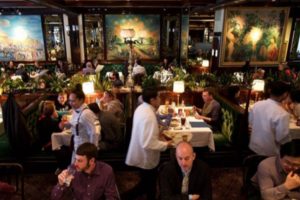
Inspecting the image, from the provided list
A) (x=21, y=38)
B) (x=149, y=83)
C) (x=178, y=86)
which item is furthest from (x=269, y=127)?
(x=21, y=38)

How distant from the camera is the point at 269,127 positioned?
3062 mm

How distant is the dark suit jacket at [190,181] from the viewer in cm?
239

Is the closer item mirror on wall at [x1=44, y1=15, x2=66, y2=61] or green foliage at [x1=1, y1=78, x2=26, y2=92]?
green foliage at [x1=1, y1=78, x2=26, y2=92]

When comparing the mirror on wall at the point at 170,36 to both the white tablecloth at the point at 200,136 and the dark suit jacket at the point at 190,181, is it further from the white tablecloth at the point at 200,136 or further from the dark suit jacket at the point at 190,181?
the dark suit jacket at the point at 190,181

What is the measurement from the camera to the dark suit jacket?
2.39 m

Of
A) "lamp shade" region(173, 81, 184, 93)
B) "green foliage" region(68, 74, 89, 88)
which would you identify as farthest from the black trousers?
"green foliage" region(68, 74, 89, 88)

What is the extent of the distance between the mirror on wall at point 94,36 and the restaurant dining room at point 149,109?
44 mm

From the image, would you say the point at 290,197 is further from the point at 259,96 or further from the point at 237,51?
the point at 237,51

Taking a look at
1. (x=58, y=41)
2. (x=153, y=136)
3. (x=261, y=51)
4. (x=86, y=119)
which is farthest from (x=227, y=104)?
(x=58, y=41)

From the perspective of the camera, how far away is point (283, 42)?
10.6 metres

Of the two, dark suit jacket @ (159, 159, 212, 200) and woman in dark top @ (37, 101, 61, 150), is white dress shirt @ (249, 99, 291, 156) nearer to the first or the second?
dark suit jacket @ (159, 159, 212, 200)

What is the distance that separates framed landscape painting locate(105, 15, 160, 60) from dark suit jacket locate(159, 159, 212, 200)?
9788mm

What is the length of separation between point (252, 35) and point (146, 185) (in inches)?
349

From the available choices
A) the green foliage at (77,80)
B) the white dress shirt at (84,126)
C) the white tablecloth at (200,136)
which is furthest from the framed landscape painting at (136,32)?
the white dress shirt at (84,126)
